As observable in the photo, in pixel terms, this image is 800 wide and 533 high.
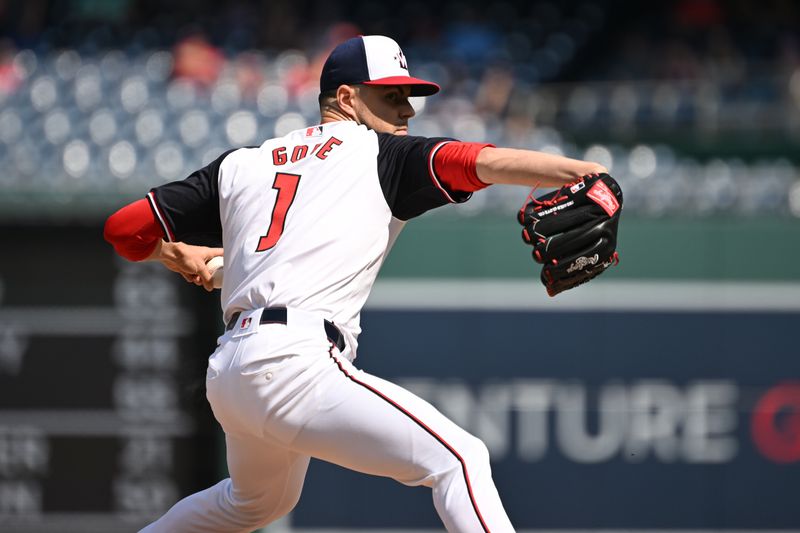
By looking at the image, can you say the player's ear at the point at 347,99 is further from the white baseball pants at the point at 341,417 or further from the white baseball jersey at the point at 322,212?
the white baseball pants at the point at 341,417

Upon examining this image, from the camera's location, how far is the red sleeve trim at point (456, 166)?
3015mm

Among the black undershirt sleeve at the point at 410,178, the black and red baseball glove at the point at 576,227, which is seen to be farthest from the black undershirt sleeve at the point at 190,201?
the black and red baseball glove at the point at 576,227

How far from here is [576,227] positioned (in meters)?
2.92

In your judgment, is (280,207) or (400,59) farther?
(400,59)

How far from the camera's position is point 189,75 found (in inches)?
352

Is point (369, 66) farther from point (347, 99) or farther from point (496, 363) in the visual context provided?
point (496, 363)

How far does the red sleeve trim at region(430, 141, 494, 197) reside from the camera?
3.02m

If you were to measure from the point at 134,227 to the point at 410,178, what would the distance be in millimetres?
851

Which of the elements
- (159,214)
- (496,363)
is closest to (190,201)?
(159,214)

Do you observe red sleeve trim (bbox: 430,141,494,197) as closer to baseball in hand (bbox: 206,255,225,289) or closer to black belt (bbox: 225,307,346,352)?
black belt (bbox: 225,307,346,352)

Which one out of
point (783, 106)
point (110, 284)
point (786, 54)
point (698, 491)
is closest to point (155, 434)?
point (110, 284)

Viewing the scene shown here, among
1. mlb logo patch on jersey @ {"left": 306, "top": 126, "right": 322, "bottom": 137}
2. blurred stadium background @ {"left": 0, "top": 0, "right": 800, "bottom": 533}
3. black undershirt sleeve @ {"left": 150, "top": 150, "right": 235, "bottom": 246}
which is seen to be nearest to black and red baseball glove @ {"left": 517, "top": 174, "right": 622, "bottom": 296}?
mlb logo patch on jersey @ {"left": 306, "top": 126, "right": 322, "bottom": 137}

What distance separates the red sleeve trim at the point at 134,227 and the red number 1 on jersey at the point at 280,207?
43 cm

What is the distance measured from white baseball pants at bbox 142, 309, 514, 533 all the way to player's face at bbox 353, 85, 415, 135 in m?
0.68
